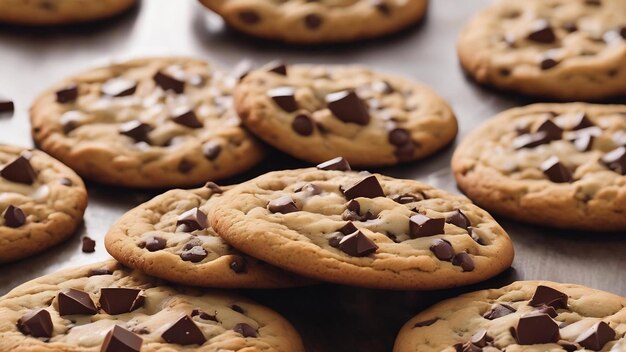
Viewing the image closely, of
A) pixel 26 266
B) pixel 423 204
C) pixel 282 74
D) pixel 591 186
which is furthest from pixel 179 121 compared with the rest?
pixel 591 186

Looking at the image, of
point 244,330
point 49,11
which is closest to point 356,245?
point 244,330

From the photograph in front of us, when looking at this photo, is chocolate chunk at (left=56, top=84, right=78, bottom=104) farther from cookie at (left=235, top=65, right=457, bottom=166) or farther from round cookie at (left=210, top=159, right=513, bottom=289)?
round cookie at (left=210, top=159, right=513, bottom=289)

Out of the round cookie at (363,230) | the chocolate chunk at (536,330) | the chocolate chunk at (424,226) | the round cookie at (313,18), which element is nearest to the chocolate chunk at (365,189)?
the round cookie at (363,230)

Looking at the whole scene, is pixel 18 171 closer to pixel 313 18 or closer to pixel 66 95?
pixel 66 95

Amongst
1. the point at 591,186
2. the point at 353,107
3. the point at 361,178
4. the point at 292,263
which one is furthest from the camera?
the point at 353,107

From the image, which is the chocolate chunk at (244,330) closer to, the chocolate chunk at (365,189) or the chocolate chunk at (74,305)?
the chocolate chunk at (74,305)

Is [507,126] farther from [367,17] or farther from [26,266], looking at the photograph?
[26,266]

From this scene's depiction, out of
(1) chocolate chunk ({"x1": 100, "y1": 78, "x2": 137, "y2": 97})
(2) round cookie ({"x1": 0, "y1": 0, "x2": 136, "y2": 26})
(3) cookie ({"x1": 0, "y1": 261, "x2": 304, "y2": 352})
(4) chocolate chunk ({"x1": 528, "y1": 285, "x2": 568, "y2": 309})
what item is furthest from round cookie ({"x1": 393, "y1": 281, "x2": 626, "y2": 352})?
(2) round cookie ({"x1": 0, "y1": 0, "x2": 136, "y2": 26})
